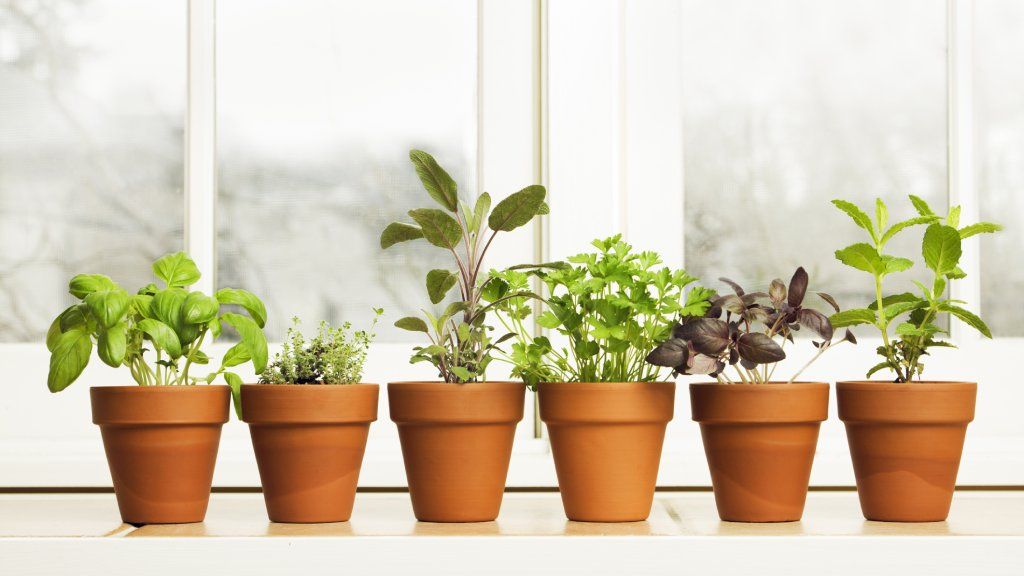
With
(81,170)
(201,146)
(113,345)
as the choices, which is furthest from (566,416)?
(81,170)

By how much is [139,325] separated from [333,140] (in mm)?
546

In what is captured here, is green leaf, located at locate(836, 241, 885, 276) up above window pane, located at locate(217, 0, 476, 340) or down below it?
below

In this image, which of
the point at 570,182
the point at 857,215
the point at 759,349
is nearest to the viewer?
the point at 759,349

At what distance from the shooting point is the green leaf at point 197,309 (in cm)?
107

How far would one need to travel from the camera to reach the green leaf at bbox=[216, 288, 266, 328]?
113 centimetres

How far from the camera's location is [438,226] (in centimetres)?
115

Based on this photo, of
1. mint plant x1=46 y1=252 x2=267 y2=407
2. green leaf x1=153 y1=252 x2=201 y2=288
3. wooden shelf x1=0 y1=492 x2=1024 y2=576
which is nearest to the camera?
wooden shelf x1=0 y1=492 x2=1024 y2=576

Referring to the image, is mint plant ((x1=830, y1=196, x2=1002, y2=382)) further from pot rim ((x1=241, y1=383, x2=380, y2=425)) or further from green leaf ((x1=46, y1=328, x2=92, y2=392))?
green leaf ((x1=46, y1=328, x2=92, y2=392))

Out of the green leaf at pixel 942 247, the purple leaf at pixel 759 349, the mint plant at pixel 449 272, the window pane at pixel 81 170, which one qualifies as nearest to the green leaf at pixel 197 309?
the mint plant at pixel 449 272

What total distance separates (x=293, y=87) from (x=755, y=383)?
Result: 88cm

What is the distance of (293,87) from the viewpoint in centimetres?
152

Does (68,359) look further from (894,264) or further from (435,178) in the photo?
→ (894,264)

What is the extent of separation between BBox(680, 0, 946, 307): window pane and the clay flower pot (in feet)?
2.65

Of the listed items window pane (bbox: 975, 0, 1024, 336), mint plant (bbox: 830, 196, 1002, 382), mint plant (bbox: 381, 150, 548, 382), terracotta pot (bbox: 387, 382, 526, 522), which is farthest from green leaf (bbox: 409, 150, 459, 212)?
window pane (bbox: 975, 0, 1024, 336)
